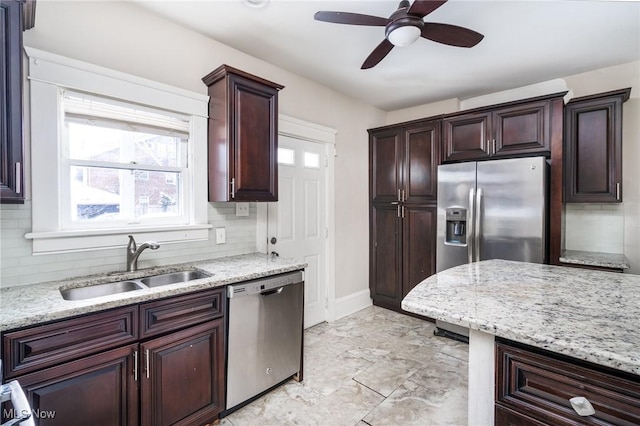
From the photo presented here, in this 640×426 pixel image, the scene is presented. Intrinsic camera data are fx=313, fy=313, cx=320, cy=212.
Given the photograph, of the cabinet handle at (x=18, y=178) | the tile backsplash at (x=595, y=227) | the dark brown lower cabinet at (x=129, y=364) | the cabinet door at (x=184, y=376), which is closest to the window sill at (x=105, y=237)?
the cabinet handle at (x=18, y=178)

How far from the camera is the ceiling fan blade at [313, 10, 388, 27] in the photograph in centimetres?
175

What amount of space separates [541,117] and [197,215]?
10.1 feet

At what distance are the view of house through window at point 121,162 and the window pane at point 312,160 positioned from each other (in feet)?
4.28

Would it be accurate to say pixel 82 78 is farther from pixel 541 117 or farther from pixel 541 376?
pixel 541 117

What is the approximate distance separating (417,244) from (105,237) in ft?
9.82

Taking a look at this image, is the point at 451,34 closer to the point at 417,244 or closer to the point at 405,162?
the point at 405,162

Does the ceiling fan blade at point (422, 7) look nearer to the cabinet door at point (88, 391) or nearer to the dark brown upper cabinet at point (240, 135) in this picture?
the dark brown upper cabinet at point (240, 135)

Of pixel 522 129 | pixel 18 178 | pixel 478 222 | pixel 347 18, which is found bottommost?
pixel 478 222

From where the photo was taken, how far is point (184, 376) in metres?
1.76

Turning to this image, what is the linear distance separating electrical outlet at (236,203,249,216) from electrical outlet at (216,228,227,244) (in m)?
0.20

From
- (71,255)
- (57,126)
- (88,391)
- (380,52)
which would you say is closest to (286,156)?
(380,52)

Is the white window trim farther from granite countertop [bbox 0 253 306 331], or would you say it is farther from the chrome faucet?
granite countertop [bbox 0 253 306 331]

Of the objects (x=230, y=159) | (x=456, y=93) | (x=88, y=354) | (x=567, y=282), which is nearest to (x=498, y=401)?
(x=567, y=282)

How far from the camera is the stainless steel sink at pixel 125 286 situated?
1771 millimetres
